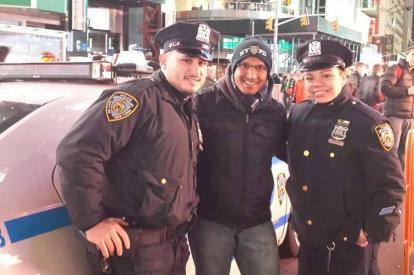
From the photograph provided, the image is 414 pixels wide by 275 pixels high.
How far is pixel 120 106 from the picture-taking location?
6.66 feet

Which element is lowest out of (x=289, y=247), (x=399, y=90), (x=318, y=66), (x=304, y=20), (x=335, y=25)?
(x=289, y=247)

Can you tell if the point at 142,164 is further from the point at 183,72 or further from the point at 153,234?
the point at 183,72

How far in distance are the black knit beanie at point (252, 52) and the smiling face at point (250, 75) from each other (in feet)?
0.07

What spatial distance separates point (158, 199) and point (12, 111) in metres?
0.83

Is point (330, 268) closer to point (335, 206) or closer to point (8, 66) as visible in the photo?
point (335, 206)

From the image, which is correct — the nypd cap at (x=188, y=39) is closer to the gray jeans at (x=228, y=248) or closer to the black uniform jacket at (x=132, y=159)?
the black uniform jacket at (x=132, y=159)

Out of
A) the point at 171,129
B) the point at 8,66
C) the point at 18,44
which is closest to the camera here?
the point at 171,129

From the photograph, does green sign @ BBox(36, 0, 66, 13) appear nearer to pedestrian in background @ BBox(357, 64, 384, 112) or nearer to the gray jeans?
pedestrian in background @ BBox(357, 64, 384, 112)

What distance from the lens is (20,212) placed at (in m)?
1.97

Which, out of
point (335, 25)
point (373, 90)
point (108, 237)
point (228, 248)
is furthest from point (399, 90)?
point (335, 25)

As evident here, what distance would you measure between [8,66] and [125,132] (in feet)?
4.37

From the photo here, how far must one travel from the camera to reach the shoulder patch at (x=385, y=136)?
7.84 ft

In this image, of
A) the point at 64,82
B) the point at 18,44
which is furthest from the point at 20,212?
the point at 18,44

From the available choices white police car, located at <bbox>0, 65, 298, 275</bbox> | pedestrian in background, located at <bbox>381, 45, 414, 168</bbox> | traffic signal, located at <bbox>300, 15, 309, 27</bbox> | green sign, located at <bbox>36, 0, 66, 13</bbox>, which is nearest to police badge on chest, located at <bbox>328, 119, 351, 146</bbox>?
white police car, located at <bbox>0, 65, 298, 275</bbox>
